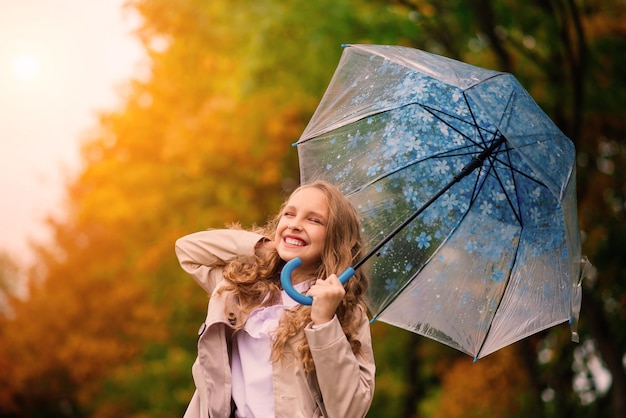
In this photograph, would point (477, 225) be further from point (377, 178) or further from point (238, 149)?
point (238, 149)

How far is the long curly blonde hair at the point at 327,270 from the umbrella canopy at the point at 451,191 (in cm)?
35

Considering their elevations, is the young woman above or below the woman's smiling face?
below

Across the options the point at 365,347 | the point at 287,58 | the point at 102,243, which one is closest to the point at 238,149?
the point at 287,58

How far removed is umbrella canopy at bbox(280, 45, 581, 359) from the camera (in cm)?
388

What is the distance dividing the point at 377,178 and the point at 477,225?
0.53 metres

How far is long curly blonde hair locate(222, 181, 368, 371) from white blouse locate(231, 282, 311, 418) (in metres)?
0.06

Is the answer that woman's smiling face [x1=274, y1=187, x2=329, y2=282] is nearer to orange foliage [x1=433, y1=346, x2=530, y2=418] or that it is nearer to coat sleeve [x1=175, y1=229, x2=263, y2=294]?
coat sleeve [x1=175, y1=229, x2=263, y2=294]

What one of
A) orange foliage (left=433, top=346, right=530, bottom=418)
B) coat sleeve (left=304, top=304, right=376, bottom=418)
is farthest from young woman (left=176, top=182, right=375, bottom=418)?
orange foliage (left=433, top=346, right=530, bottom=418)

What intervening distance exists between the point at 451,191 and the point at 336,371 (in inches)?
58.0

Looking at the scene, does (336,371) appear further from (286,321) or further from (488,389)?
(488,389)

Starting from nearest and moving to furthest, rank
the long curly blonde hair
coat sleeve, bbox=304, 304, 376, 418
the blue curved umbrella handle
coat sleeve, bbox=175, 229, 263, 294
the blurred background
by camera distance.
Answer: coat sleeve, bbox=304, 304, 376, 418
the blue curved umbrella handle
the long curly blonde hair
coat sleeve, bbox=175, 229, 263, 294
the blurred background

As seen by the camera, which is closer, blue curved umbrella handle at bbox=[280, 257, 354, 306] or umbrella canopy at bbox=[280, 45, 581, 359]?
blue curved umbrella handle at bbox=[280, 257, 354, 306]

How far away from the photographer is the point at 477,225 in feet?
13.8

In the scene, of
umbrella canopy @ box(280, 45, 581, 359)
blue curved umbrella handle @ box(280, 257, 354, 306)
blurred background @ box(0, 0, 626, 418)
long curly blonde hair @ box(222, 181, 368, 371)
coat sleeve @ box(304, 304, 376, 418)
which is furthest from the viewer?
blurred background @ box(0, 0, 626, 418)
